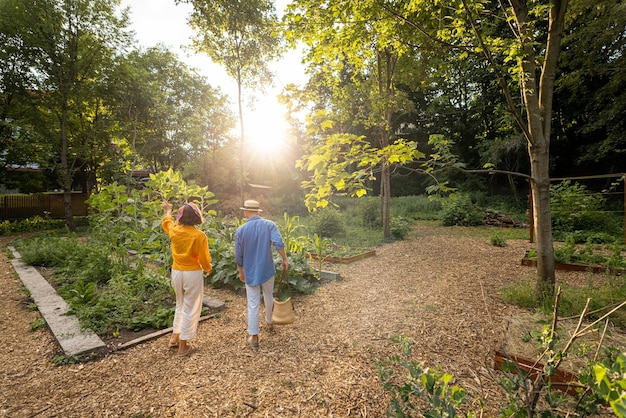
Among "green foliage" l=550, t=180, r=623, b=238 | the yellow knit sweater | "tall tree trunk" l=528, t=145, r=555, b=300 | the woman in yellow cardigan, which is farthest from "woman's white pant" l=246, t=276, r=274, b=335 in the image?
"green foliage" l=550, t=180, r=623, b=238

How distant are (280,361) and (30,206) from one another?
2339 cm

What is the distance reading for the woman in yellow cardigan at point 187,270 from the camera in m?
3.39

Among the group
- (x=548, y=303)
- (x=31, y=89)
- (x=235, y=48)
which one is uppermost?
(x=235, y=48)

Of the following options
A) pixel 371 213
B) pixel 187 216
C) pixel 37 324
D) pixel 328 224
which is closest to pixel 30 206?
pixel 328 224

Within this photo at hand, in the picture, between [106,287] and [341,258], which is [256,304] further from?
[341,258]

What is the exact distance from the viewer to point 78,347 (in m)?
3.28

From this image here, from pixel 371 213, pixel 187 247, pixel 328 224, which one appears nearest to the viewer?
pixel 187 247

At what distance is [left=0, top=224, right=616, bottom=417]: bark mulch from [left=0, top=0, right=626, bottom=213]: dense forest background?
3.84 m

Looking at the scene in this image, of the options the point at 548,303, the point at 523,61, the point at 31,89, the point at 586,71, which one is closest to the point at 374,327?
the point at 548,303

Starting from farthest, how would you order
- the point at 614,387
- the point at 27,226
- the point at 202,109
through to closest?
1. the point at 202,109
2. the point at 27,226
3. the point at 614,387

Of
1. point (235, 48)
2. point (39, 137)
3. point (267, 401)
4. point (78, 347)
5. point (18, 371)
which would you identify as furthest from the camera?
point (235, 48)

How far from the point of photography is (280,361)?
125 inches

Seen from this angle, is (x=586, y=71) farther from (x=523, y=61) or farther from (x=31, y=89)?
(x=31, y=89)

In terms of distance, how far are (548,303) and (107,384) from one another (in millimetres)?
5318
